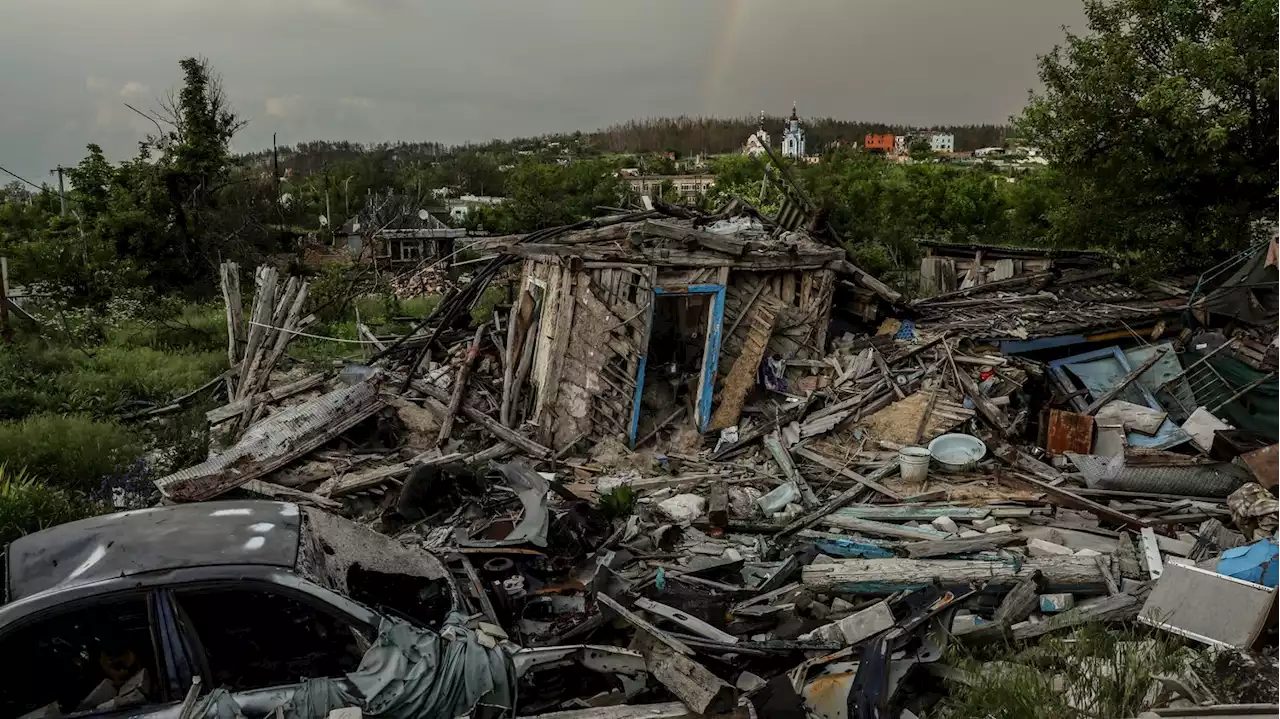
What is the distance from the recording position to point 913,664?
15.9ft

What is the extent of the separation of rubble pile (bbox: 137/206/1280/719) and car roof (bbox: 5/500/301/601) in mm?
1259

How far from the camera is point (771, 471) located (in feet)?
33.8

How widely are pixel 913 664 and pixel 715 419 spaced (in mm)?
6873

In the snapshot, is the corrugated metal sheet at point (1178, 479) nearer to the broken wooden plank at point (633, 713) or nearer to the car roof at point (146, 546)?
the broken wooden plank at point (633, 713)

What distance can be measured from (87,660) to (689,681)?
310cm

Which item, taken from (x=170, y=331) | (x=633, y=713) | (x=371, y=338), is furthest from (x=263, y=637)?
(x=170, y=331)

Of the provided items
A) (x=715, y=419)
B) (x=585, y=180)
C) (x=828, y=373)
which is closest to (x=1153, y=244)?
(x=828, y=373)

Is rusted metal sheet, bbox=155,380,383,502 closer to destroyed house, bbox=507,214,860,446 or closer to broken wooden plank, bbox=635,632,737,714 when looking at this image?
destroyed house, bbox=507,214,860,446

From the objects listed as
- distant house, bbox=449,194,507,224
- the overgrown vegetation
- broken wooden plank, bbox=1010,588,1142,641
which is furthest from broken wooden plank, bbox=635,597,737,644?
distant house, bbox=449,194,507,224

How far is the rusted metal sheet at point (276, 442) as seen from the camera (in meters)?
8.42

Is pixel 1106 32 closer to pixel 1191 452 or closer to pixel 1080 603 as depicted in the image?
pixel 1191 452

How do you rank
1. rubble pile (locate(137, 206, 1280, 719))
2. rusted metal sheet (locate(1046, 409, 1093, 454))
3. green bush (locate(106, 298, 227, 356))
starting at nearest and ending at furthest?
rubble pile (locate(137, 206, 1280, 719))
rusted metal sheet (locate(1046, 409, 1093, 454))
green bush (locate(106, 298, 227, 356))

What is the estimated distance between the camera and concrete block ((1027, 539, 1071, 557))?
7.35m

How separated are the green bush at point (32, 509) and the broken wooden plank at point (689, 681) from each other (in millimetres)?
5666
